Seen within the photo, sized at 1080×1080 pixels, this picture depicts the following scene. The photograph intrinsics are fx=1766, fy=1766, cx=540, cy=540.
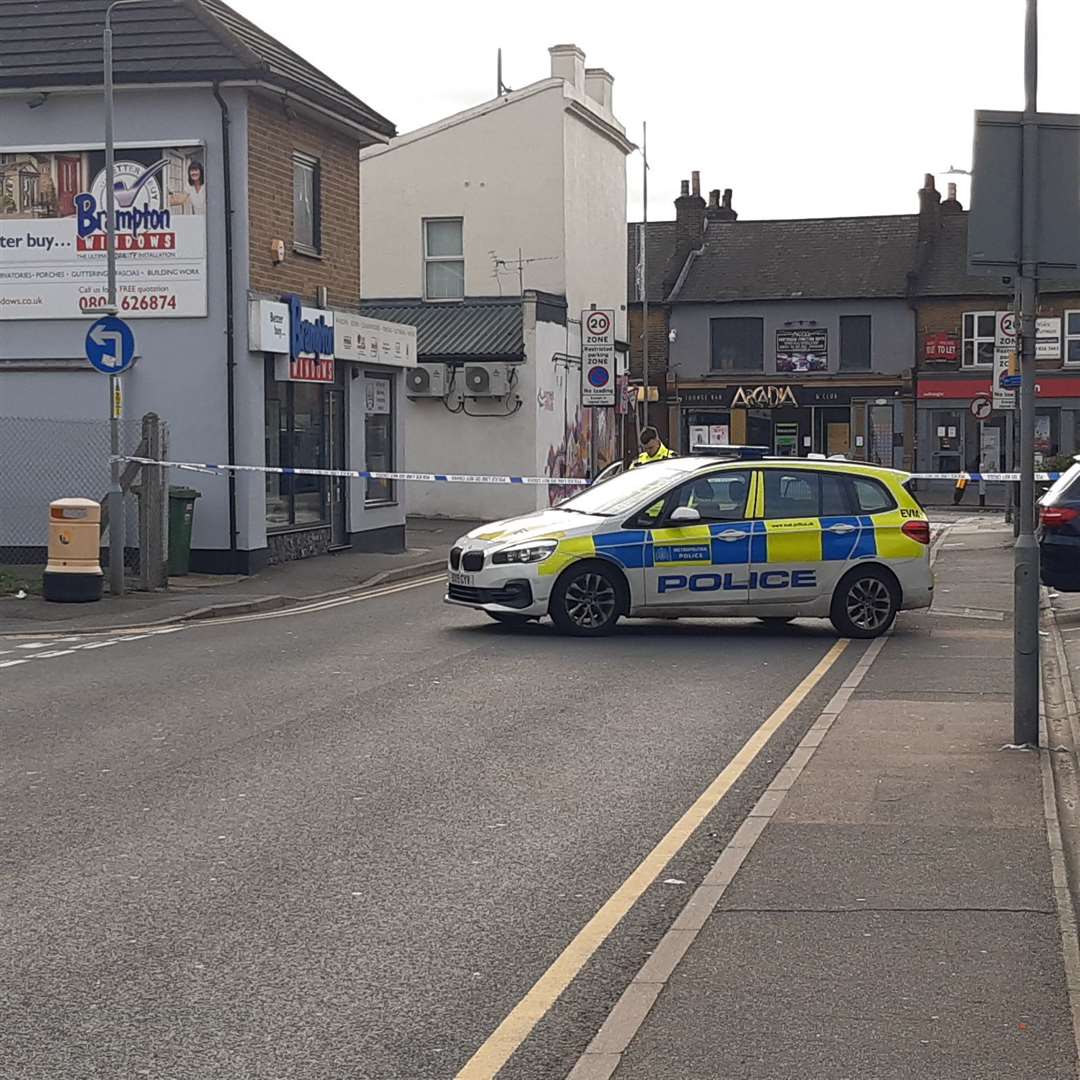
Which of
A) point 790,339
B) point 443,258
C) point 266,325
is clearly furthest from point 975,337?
point 266,325

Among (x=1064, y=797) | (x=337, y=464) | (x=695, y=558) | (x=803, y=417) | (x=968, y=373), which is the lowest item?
(x=1064, y=797)

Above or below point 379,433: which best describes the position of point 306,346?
above

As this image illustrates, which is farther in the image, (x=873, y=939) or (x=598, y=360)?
(x=598, y=360)

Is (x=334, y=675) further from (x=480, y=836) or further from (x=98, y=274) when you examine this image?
(x=98, y=274)

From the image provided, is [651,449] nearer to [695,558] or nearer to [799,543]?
[799,543]

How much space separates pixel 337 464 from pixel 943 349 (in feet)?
117

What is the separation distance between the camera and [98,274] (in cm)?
2172

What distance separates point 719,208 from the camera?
213 feet

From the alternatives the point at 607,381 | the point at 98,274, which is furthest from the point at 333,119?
the point at 607,381

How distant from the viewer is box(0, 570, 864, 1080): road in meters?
5.26

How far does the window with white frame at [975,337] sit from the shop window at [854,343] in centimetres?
313

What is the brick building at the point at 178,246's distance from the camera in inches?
838

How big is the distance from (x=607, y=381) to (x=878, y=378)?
26010mm

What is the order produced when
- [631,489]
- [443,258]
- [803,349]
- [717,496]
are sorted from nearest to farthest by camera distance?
1. [717,496]
2. [631,489]
3. [443,258]
4. [803,349]
